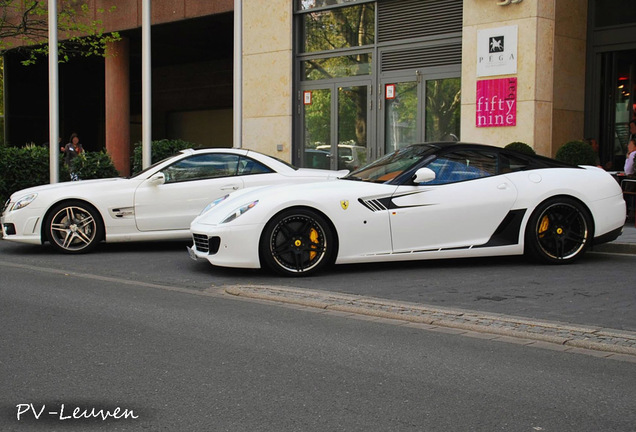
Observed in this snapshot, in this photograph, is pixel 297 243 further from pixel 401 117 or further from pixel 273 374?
pixel 401 117

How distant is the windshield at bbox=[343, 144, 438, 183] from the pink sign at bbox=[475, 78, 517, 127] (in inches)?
234

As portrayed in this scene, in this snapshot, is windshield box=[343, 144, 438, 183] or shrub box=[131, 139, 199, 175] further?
shrub box=[131, 139, 199, 175]

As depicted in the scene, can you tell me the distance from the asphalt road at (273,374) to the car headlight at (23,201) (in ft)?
11.7

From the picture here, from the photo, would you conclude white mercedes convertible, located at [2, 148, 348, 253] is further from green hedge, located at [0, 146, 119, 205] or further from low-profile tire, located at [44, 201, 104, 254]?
green hedge, located at [0, 146, 119, 205]

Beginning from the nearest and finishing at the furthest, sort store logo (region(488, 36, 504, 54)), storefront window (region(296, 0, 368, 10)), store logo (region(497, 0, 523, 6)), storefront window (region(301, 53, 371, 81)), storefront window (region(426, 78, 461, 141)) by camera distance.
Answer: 1. store logo (region(497, 0, 523, 6))
2. store logo (region(488, 36, 504, 54))
3. storefront window (region(426, 78, 461, 141))
4. storefront window (region(301, 53, 371, 81))
5. storefront window (region(296, 0, 368, 10))

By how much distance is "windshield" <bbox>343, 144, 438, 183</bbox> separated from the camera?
916 cm

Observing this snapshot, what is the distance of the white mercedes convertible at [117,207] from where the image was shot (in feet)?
35.0

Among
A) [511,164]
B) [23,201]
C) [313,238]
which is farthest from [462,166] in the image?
[23,201]

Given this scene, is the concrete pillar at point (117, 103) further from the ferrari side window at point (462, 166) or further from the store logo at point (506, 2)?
the ferrari side window at point (462, 166)

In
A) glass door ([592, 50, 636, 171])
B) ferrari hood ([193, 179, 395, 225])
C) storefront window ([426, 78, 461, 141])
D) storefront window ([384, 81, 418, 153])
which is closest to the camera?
ferrari hood ([193, 179, 395, 225])

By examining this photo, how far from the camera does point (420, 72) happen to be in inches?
669

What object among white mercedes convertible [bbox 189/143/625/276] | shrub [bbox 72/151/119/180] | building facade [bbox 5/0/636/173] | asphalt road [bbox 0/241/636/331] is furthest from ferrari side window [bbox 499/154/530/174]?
shrub [bbox 72/151/119/180]

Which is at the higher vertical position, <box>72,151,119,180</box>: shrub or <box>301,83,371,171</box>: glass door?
<box>301,83,371,171</box>: glass door

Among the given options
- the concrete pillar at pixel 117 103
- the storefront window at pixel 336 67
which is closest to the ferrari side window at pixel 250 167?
the storefront window at pixel 336 67
